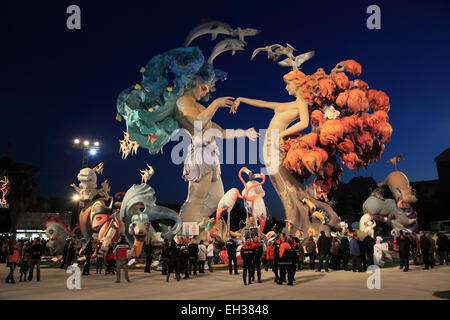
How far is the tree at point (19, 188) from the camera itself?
31.7 metres

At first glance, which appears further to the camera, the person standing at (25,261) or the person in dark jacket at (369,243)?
the person in dark jacket at (369,243)

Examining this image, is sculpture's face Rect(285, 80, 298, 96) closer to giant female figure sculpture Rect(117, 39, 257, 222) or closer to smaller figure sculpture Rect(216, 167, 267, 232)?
giant female figure sculpture Rect(117, 39, 257, 222)

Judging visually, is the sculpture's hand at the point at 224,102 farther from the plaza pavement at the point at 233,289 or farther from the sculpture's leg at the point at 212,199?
the plaza pavement at the point at 233,289

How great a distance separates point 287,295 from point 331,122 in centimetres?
1151

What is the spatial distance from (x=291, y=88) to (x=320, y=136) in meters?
3.08

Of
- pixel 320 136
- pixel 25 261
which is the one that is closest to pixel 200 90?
pixel 320 136

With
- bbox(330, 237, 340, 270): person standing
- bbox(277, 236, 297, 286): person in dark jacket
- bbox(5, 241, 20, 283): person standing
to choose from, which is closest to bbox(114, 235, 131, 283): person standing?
bbox(5, 241, 20, 283): person standing

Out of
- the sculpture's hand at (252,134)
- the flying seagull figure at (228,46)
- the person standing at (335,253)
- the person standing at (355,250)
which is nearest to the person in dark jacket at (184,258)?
the person standing at (335,253)

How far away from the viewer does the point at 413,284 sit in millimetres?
8781

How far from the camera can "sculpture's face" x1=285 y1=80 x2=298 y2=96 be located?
18.4 meters

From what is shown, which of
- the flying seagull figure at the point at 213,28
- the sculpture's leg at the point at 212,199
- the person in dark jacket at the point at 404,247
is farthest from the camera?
the sculpture's leg at the point at 212,199
